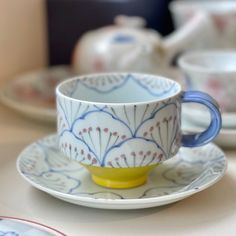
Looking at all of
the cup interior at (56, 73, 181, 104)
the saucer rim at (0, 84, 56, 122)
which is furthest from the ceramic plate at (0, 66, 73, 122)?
the cup interior at (56, 73, 181, 104)

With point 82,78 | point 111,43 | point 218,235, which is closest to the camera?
point 218,235

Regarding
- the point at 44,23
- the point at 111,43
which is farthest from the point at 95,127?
the point at 44,23

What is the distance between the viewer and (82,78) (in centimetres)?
54

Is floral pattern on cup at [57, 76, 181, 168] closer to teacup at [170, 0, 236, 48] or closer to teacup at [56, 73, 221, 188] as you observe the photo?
teacup at [56, 73, 221, 188]

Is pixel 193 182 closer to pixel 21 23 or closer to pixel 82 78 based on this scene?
pixel 82 78

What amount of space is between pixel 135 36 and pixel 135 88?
0.23 meters

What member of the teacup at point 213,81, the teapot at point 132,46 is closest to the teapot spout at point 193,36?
the teapot at point 132,46

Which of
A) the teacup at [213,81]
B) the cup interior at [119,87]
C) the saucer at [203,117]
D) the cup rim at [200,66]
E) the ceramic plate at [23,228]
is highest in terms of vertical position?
the cup interior at [119,87]

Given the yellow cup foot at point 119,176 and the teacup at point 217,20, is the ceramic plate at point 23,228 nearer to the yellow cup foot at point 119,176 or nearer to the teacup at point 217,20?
the yellow cup foot at point 119,176

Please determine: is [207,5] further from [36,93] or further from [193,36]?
[36,93]

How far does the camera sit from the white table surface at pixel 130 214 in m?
0.43

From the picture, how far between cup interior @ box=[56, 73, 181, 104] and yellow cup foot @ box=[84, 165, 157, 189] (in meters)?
0.08

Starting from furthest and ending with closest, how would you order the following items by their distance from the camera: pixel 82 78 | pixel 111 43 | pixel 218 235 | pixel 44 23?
1. pixel 44 23
2. pixel 111 43
3. pixel 82 78
4. pixel 218 235

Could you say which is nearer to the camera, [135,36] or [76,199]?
[76,199]
